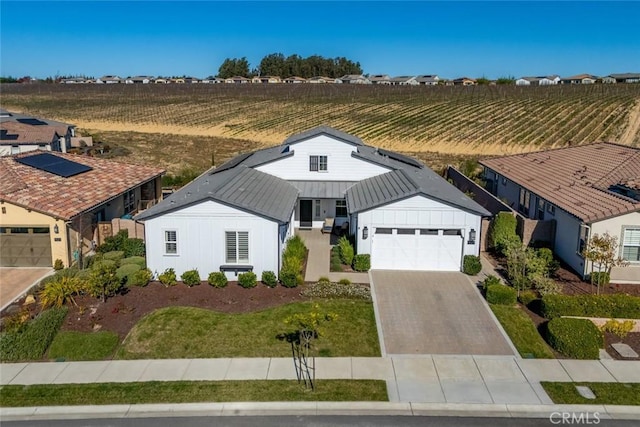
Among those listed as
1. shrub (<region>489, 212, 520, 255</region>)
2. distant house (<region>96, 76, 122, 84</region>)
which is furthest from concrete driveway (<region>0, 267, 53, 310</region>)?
distant house (<region>96, 76, 122, 84</region>)

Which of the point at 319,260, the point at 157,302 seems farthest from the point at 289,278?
the point at 157,302

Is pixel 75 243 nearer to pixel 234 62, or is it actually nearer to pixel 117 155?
pixel 117 155

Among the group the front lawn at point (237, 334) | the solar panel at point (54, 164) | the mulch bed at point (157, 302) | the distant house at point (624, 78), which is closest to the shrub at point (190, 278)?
the mulch bed at point (157, 302)

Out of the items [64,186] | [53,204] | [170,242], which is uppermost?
[64,186]

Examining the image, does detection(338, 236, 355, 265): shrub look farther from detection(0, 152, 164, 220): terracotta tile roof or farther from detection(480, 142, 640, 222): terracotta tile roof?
detection(0, 152, 164, 220): terracotta tile roof

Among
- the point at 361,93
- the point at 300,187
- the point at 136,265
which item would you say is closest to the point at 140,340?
the point at 136,265

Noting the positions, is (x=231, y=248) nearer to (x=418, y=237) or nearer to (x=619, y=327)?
(x=418, y=237)
